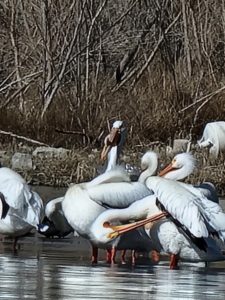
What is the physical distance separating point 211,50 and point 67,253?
419 inches

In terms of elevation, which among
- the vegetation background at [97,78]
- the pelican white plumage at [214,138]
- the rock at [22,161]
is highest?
the vegetation background at [97,78]

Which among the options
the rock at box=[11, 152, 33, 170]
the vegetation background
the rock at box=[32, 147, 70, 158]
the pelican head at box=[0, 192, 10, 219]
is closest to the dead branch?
the vegetation background

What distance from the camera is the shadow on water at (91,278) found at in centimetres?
845

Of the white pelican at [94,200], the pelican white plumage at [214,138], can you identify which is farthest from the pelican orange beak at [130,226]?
the pelican white plumage at [214,138]

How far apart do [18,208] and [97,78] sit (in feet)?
31.6

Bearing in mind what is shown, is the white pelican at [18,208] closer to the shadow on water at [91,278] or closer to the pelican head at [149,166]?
the shadow on water at [91,278]

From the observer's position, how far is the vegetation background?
69.5 feet

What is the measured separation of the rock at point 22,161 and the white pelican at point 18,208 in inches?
258

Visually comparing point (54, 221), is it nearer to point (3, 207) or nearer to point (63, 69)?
point (3, 207)

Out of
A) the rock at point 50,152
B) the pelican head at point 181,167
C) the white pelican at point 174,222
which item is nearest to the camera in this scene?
the white pelican at point 174,222

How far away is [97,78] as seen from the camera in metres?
21.7

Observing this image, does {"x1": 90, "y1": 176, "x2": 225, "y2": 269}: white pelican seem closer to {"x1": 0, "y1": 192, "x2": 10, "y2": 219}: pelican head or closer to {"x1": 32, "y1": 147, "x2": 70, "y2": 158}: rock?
{"x1": 0, "y1": 192, "x2": 10, "y2": 219}: pelican head

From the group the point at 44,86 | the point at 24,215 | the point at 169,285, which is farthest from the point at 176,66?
the point at 169,285

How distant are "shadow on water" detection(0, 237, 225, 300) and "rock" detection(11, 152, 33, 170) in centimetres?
710
